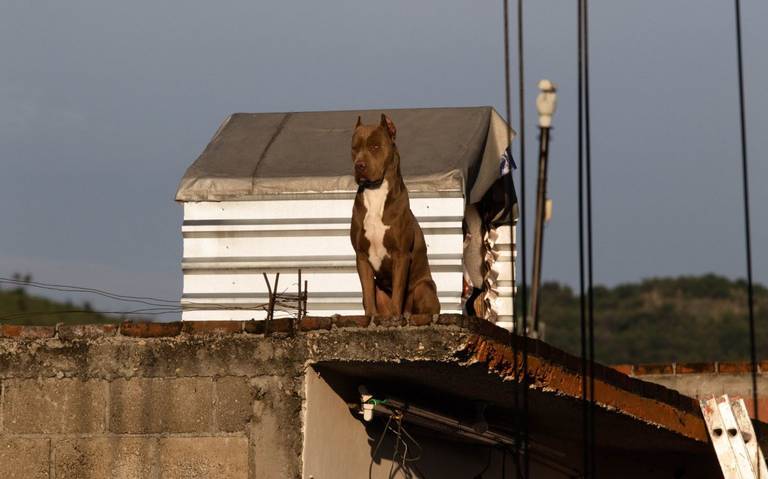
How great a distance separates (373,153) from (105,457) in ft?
7.89

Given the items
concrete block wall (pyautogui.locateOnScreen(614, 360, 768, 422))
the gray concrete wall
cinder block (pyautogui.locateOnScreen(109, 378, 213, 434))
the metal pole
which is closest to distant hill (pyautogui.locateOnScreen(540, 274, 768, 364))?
the metal pole

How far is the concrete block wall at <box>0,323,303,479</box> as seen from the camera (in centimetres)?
845

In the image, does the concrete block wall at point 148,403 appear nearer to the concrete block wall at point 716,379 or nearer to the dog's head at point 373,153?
the dog's head at point 373,153

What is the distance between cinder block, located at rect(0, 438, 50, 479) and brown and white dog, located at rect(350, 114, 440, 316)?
2.09 meters

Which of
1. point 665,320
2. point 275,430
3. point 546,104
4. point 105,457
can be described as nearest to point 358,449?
point 275,430

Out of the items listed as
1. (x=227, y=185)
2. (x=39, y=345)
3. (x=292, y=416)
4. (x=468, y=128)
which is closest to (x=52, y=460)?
(x=39, y=345)

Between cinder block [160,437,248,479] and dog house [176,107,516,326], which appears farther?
dog house [176,107,516,326]

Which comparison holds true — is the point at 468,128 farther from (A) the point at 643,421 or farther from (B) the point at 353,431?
(B) the point at 353,431

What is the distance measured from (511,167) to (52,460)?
618 cm

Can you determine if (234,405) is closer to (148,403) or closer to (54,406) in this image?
(148,403)

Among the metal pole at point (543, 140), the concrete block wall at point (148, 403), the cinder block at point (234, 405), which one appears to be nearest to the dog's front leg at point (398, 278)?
the concrete block wall at point (148, 403)

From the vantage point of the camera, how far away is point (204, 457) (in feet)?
27.9

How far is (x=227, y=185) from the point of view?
508 inches

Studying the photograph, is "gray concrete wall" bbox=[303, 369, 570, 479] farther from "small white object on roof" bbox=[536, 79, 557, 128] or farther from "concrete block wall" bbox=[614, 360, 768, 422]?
"small white object on roof" bbox=[536, 79, 557, 128]
